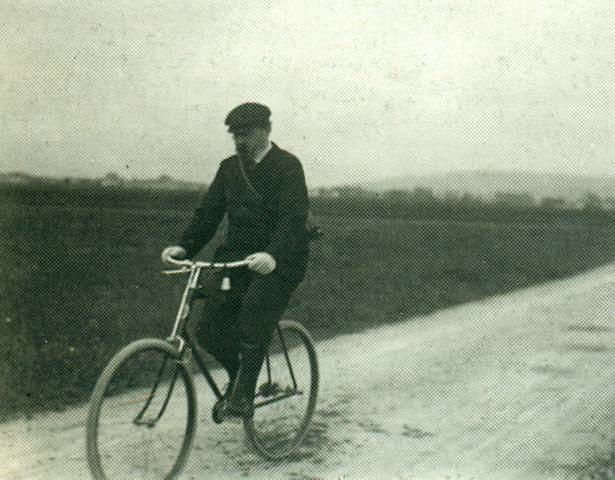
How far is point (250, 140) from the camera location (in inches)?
159

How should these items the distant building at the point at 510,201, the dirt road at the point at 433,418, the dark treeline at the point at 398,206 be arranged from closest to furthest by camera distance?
the dirt road at the point at 433,418 → the dark treeline at the point at 398,206 → the distant building at the point at 510,201

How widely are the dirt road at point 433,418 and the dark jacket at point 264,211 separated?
3.55ft

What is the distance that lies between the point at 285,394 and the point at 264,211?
1147 mm

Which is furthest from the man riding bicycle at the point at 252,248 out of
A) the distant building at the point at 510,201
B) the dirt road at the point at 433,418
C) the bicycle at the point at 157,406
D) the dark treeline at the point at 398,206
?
the distant building at the point at 510,201

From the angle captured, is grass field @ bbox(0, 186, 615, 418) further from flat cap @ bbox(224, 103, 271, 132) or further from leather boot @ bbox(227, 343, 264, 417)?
flat cap @ bbox(224, 103, 271, 132)

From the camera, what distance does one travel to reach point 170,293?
9227mm

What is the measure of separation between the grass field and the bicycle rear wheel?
1.37 meters

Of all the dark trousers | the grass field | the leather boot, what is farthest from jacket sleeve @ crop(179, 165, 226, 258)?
the grass field

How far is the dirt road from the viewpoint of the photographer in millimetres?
4188

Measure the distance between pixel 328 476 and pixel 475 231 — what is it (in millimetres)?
19929

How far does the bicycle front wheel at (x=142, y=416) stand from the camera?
344 cm

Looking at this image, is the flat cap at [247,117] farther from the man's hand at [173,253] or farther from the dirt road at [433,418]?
the dirt road at [433,418]

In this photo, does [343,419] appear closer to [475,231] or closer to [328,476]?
[328,476]

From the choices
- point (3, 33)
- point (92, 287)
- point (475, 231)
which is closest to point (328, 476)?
point (3, 33)
